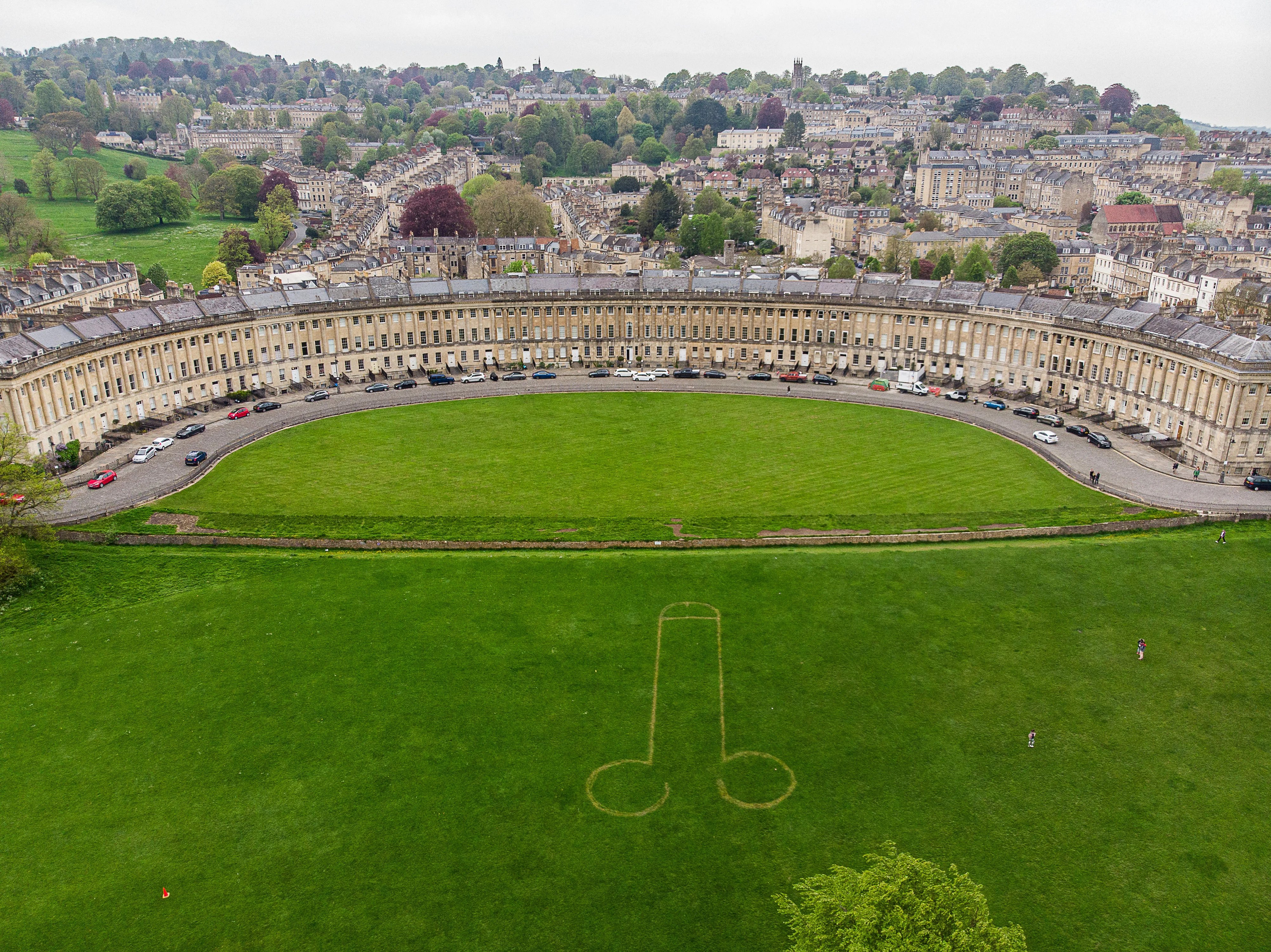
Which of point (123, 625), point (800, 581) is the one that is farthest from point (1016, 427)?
point (123, 625)

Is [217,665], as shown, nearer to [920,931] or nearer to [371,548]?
[371,548]

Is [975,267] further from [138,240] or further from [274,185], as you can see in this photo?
[138,240]

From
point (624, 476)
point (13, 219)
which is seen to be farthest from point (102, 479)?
point (13, 219)

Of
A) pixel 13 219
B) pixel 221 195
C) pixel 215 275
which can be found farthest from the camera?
pixel 221 195

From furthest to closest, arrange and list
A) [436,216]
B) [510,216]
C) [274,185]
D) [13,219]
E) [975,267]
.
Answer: [274,185], [436,216], [510,216], [13,219], [975,267]

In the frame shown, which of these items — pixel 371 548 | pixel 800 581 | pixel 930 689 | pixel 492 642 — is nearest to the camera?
pixel 930 689

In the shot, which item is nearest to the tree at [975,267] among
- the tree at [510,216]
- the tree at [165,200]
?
the tree at [510,216]

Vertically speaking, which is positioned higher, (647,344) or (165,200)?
(165,200)
